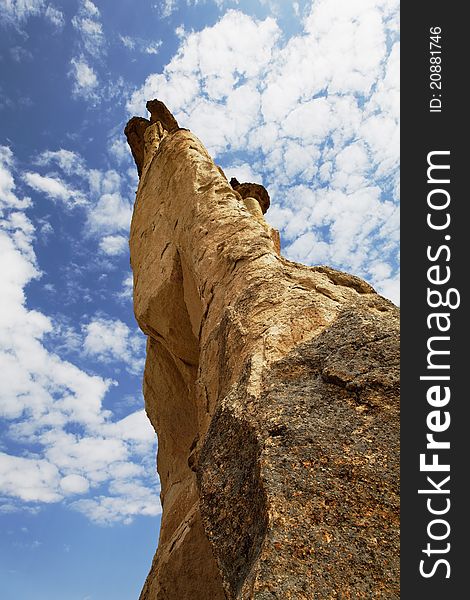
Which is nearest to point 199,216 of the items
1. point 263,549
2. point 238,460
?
point 238,460

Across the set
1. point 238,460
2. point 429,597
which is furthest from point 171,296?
point 429,597

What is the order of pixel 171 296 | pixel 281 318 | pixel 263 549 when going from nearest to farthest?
pixel 263 549 → pixel 281 318 → pixel 171 296

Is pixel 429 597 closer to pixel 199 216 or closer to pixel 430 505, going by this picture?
pixel 430 505

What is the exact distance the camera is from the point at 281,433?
4086 mm

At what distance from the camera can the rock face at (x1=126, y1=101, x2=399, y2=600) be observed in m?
3.17

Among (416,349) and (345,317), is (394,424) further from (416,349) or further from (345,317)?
(345,317)

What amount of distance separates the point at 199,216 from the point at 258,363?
5.40 metres

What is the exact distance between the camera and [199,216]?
9.90 meters

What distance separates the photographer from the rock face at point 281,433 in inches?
125

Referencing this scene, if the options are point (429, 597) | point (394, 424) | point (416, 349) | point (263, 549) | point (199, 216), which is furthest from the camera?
point (199, 216)

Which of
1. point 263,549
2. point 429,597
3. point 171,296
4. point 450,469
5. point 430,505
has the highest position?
point 171,296

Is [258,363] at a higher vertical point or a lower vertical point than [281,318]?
lower

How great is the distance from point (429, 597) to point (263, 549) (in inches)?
40.8

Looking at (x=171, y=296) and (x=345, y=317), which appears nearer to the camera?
(x=345, y=317)
